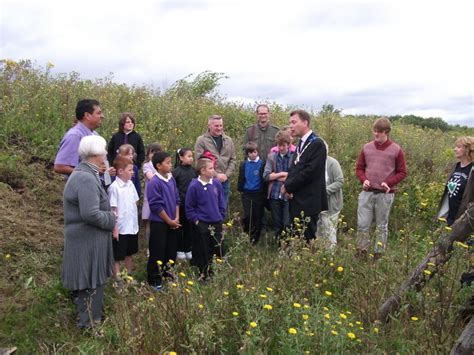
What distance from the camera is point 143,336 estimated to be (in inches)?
132

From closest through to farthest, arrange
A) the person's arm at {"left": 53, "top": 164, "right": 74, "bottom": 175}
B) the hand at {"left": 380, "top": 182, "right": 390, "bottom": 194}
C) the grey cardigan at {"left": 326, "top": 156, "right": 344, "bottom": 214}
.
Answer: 1. the person's arm at {"left": 53, "top": 164, "right": 74, "bottom": 175}
2. the hand at {"left": 380, "top": 182, "right": 390, "bottom": 194}
3. the grey cardigan at {"left": 326, "top": 156, "right": 344, "bottom": 214}

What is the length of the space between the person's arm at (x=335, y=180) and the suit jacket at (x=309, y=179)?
0.71 m

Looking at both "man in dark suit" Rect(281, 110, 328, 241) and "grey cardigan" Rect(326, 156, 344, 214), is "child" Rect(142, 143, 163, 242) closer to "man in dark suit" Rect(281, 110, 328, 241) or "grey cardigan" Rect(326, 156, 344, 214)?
"man in dark suit" Rect(281, 110, 328, 241)

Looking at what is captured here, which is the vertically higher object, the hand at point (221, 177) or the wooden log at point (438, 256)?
the hand at point (221, 177)

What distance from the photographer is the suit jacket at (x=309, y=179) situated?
19.2 feet

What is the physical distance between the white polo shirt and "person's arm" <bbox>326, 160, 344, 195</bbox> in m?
2.71

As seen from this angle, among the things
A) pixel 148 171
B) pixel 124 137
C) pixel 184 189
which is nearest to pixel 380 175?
pixel 184 189

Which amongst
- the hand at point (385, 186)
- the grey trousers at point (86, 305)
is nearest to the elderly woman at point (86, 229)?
the grey trousers at point (86, 305)

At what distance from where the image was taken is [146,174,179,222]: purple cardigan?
19.4ft

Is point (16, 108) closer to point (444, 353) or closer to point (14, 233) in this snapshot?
point (14, 233)

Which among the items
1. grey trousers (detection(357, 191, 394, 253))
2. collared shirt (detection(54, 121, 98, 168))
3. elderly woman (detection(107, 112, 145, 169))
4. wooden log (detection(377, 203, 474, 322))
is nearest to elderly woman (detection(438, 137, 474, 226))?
grey trousers (detection(357, 191, 394, 253))

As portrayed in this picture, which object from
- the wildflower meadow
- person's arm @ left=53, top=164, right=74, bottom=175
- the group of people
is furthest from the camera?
person's arm @ left=53, top=164, right=74, bottom=175

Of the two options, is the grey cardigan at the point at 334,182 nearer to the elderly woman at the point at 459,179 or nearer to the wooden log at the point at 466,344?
the elderly woman at the point at 459,179

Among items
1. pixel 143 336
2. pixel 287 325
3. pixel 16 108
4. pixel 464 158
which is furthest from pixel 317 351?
pixel 16 108
